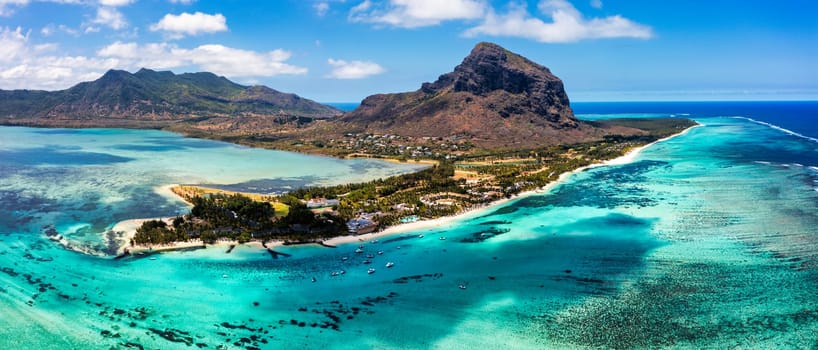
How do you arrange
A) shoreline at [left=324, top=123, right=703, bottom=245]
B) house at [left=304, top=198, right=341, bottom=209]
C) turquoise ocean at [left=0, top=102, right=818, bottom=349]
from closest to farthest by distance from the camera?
turquoise ocean at [left=0, top=102, right=818, bottom=349]
shoreline at [left=324, top=123, right=703, bottom=245]
house at [left=304, top=198, right=341, bottom=209]

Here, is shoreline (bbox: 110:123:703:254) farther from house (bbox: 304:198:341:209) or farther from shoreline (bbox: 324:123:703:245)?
house (bbox: 304:198:341:209)

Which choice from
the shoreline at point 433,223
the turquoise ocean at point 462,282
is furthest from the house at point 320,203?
the turquoise ocean at point 462,282

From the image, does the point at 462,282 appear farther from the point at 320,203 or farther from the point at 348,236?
the point at 320,203

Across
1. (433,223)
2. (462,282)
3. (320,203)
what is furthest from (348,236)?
(462,282)

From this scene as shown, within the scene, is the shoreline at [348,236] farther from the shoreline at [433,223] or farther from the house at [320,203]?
the house at [320,203]

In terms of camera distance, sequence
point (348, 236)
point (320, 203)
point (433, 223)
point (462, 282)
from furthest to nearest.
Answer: point (320, 203), point (433, 223), point (348, 236), point (462, 282)

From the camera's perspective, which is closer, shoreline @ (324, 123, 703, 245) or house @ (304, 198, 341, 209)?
shoreline @ (324, 123, 703, 245)

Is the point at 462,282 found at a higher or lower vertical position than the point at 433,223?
lower

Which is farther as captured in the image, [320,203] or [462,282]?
[320,203]

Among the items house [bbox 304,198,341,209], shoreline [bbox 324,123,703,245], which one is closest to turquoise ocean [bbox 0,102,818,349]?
shoreline [bbox 324,123,703,245]
